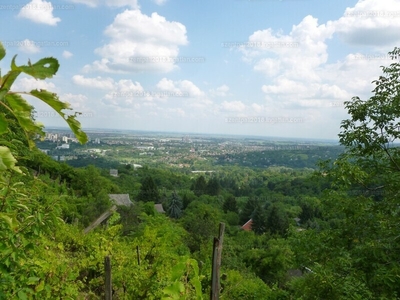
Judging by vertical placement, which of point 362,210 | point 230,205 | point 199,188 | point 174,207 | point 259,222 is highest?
point 362,210

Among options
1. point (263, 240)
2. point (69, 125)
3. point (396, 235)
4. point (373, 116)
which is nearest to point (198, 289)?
point (69, 125)

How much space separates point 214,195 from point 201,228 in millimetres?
31682

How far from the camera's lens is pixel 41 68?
1.82ft

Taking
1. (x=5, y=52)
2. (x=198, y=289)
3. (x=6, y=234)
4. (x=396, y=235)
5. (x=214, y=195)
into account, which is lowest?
(x=214, y=195)

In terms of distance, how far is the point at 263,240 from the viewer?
32188mm

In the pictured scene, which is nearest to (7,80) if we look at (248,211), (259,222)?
(259,222)

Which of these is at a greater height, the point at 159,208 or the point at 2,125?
the point at 2,125

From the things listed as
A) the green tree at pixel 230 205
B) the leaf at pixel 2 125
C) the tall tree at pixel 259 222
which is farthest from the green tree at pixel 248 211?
the leaf at pixel 2 125

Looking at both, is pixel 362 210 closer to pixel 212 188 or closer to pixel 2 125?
pixel 2 125

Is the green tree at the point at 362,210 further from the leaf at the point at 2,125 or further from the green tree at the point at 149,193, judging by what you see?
the green tree at the point at 149,193

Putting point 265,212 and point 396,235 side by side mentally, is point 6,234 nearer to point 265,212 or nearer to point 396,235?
point 396,235

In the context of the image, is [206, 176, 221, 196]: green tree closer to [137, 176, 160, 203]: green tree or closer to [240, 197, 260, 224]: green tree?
[240, 197, 260, 224]: green tree

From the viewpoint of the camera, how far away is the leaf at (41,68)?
0.55 meters

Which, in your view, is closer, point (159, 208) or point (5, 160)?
point (5, 160)
